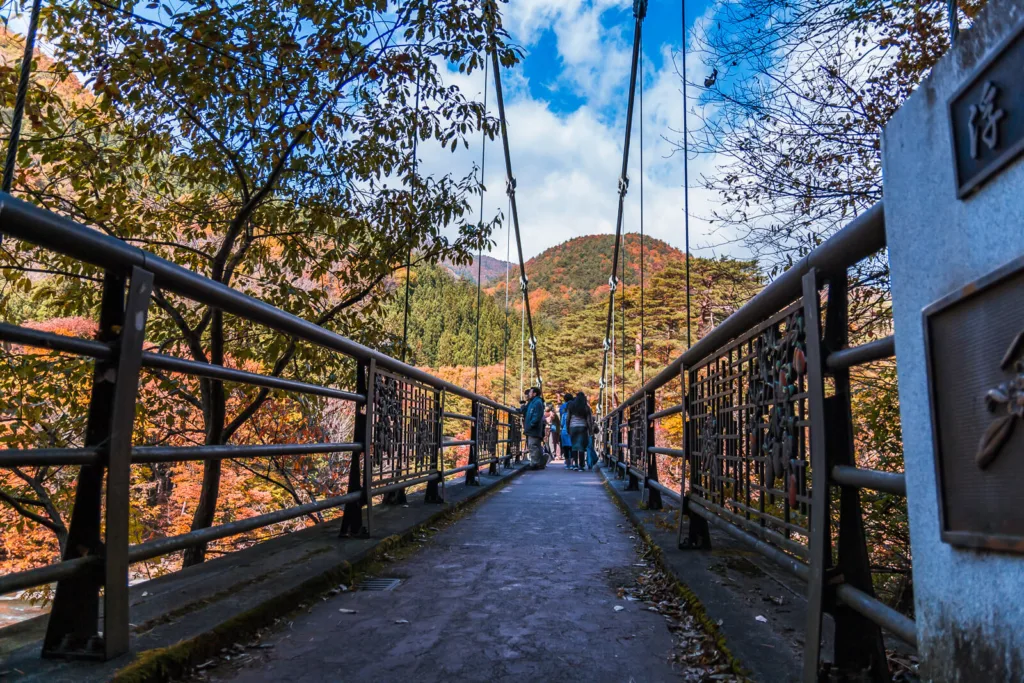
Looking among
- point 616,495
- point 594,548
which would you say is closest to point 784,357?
point 594,548

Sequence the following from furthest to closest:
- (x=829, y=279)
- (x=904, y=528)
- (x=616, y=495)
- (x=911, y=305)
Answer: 1. (x=616, y=495)
2. (x=904, y=528)
3. (x=829, y=279)
4. (x=911, y=305)

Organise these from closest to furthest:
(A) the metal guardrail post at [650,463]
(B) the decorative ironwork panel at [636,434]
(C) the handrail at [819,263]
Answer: (C) the handrail at [819,263] < (A) the metal guardrail post at [650,463] < (B) the decorative ironwork panel at [636,434]

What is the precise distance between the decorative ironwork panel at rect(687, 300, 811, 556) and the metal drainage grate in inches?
40.0

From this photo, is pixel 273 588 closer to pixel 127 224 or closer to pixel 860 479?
pixel 860 479

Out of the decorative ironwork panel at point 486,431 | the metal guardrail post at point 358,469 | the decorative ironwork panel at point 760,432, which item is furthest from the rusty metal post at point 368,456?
the decorative ironwork panel at point 486,431

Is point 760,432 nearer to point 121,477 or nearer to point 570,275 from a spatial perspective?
point 121,477

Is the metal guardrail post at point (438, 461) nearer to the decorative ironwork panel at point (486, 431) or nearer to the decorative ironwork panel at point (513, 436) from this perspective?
the decorative ironwork panel at point (486, 431)

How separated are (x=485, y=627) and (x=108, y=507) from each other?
3.03 feet

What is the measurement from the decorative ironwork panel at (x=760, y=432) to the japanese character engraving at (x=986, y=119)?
57 centimetres

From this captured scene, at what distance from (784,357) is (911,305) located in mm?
484

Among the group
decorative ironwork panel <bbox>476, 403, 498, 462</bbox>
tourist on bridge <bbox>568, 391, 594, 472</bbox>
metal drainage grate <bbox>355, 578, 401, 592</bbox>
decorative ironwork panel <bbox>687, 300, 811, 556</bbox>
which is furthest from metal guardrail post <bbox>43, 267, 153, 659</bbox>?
tourist on bridge <bbox>568, 391, 594, 472</bbox>

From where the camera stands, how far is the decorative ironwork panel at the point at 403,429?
291 cm

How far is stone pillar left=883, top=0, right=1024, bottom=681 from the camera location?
2.20 feet

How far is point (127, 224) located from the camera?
408 cm
